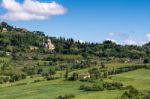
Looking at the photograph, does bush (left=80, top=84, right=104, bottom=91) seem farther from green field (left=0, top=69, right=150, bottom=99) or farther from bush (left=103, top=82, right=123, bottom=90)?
green field (left=0, top=69, right=150, bottom=99)

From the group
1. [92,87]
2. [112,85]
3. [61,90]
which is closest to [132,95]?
[112,85]

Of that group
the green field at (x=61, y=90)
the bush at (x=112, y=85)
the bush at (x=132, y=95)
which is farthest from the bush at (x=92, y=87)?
the bush at (x=132, y=95)

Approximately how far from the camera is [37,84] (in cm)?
19200

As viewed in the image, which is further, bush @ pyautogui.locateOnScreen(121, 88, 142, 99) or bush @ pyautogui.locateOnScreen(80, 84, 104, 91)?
bush @ pyautogui.locateOnScreen(80, 84, 104, 91)

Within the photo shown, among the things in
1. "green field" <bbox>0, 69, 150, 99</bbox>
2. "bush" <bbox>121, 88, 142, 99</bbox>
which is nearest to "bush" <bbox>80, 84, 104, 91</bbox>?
"green field" <bbox>0, 69, 150, 99</bbox>

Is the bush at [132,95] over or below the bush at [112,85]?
below

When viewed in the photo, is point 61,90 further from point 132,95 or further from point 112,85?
point 132,95

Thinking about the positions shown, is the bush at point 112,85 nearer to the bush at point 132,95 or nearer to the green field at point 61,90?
the green field at point 61,90

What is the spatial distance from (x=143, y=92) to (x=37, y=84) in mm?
65535

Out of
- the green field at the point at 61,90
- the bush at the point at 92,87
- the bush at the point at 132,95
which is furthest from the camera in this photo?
the bush at the point at 92,87

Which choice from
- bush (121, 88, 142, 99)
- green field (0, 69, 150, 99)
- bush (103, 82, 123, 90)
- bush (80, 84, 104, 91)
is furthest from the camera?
bush (80, 84, 104, 91)

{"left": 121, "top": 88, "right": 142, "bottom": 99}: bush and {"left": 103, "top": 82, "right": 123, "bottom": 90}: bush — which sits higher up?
{"left": 103, "top": 82, "right": 123, "bottom": 90}: bush

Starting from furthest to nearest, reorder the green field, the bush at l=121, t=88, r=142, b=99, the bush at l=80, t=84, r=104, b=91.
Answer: the bush at l=80, t=84, r=104, b=91 < the green field < the bush at l=121, t=88, r=142, b=99

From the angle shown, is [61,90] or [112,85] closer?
[112,85]
